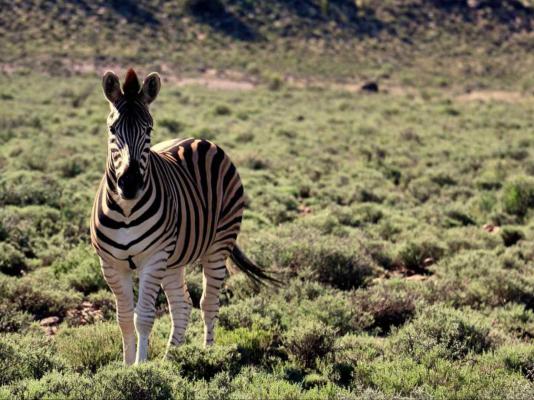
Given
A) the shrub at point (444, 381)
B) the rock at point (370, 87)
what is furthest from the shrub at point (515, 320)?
the rock at point (370, 87)

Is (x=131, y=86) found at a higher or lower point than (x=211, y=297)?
higher

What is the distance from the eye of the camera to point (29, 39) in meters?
43.2

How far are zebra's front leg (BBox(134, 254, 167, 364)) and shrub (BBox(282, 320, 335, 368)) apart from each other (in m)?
1.59

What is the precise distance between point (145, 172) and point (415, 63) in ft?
147

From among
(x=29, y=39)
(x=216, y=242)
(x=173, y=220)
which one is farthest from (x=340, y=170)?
(x=29, y=39)

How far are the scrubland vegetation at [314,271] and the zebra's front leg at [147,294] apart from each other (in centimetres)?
31

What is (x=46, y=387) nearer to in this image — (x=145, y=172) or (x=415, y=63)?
(x=145, y=172)

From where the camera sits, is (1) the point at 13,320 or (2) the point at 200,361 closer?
(2) the point at 200,361

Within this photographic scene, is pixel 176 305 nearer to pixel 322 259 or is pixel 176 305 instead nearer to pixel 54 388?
pixel 54 388

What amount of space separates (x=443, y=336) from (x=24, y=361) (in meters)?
3.77

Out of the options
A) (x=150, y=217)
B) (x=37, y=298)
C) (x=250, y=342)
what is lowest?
(x=37, y=298)

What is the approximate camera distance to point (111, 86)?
506 centimetres

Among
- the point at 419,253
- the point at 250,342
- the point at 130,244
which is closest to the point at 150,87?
the point at 130,244

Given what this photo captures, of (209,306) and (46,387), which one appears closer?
(46,387)
